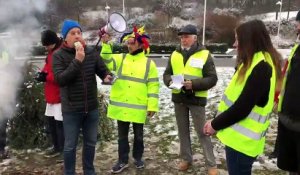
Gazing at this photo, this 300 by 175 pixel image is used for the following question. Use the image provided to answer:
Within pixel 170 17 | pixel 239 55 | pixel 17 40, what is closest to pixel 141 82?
pixel 239 55

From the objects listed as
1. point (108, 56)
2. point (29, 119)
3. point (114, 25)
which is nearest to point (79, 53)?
point (108, 56)

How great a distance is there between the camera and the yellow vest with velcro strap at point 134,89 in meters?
4.53

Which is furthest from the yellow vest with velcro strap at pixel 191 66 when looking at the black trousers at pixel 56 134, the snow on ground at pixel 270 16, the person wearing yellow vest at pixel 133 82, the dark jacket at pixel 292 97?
the snow on ground at pixel 270 16

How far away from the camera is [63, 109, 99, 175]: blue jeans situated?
13.3 feet

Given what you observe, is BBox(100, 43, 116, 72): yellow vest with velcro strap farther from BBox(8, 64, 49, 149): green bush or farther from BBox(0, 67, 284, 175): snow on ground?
BBox(8, 64, 49, 149): green bush

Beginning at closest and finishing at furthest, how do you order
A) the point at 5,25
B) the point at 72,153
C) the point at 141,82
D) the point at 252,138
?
the point at 252,138, the point at 72,153, the point at 141,82, the point at 5,25

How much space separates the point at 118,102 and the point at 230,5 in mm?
52208

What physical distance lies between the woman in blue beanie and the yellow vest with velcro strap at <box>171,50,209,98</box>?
1074 millimetres

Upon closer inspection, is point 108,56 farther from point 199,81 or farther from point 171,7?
point 171,7

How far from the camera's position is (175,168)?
4805mm

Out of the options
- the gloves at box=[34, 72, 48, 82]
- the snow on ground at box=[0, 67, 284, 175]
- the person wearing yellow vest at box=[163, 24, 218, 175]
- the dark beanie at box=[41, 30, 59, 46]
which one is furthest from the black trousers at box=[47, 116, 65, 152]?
the person wearing yellow vest at box=[163, 24, 218, 175]

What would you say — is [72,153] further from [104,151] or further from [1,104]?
[1,104]

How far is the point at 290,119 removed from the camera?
9.95 ft

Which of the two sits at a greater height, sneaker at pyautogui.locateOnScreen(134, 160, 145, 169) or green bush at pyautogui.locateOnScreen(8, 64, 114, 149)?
green bush at pyautogui.locateOnScreen(8, 64, 114, 149)
